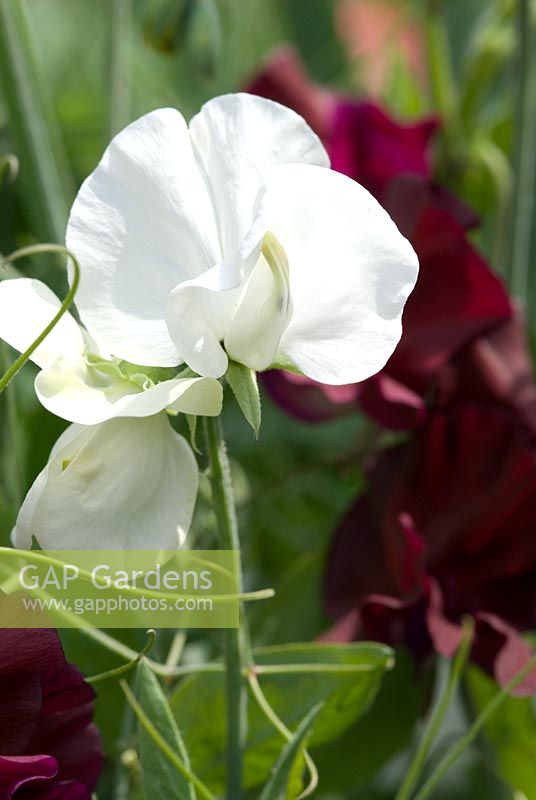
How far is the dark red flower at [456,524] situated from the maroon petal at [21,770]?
16 cm

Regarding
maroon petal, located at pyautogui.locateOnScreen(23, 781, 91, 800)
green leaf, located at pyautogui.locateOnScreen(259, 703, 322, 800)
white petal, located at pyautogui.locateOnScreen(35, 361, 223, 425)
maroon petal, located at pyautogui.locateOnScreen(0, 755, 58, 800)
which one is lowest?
green leaf, located at pyautogui.locateOnScreen(259, 703, 322, 800)

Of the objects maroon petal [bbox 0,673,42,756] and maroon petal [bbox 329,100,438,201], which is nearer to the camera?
maroon petal [bbox 0,673,42,756]

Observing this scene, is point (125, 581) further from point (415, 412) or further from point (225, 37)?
point (225, 37)

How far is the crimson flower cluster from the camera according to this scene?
1.39 ft

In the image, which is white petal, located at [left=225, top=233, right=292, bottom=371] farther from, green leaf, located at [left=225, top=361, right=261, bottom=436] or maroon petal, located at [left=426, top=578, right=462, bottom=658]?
maroon petal, located at [left=426, top=578, right=462, bottom=658]

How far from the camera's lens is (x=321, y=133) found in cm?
57

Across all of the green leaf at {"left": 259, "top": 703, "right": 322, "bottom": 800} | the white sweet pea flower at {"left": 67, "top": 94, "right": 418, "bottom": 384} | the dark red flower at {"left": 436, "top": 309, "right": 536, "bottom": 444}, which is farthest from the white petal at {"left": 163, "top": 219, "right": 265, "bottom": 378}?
the dark red flower at {"left": 436, "top": 309, "right": 536, "bottom": 444}

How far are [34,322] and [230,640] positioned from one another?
106 mm

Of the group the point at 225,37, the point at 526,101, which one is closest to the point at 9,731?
the point at 526,101

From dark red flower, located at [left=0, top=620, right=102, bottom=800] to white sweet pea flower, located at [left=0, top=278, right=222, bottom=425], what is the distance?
0.18 ft

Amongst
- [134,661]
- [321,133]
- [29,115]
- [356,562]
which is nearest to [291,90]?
[321,133]

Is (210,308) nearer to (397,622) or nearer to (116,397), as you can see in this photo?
(116,397)

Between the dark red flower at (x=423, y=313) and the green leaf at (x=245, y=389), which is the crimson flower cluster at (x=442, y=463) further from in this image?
the green leaf at (x=245, y=389)

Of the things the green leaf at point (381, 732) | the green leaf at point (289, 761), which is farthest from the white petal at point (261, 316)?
the green leaf at point (381, 732)
